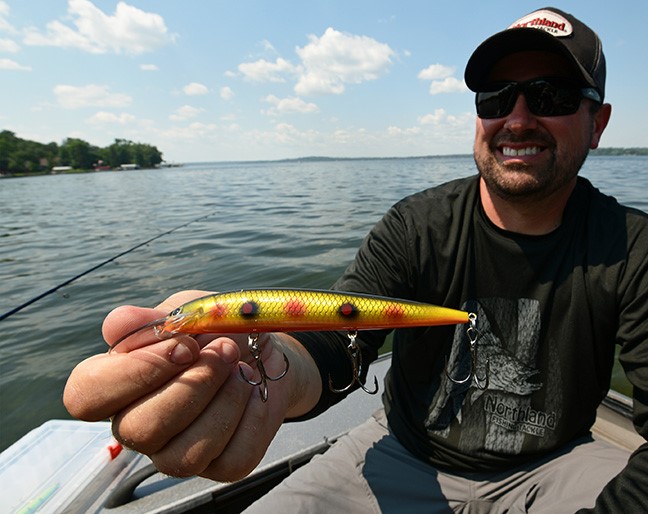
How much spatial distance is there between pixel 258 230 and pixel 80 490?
12749 millimetres

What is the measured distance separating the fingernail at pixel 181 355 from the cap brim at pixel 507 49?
235 cm

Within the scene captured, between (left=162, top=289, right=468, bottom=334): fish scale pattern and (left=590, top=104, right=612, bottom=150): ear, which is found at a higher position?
(left=590, top=104, right=612, bottom=150): ear

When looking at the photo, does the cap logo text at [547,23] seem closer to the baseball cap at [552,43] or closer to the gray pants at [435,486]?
the baseball cap at [552,43]

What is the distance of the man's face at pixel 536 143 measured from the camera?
2367 mm

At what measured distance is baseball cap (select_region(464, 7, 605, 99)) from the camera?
7.36 feet

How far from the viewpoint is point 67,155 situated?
112 meters

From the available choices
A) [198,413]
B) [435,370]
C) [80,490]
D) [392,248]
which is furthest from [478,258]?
[80,490]

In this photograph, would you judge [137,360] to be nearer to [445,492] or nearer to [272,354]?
[272,354]

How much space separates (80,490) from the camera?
9.81 ft

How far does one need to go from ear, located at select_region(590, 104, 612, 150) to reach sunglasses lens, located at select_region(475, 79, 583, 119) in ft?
1.10

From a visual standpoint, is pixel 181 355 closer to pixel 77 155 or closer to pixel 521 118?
pixel 521 118

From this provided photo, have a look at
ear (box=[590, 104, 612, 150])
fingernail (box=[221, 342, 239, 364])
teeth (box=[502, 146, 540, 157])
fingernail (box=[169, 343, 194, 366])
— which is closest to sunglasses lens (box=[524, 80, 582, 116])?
teeth (box=[502, 146, 540, 157])

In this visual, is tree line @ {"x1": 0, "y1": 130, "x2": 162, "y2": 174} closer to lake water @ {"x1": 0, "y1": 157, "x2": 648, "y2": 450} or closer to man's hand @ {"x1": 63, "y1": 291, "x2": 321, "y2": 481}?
lake water @ {"x1": 0, "y1": 157, "x2": 648, "y2": 450}

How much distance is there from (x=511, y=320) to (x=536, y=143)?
111 cm
